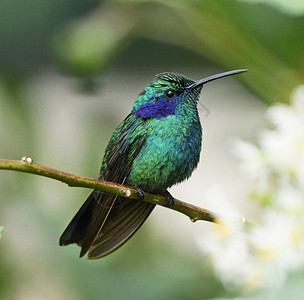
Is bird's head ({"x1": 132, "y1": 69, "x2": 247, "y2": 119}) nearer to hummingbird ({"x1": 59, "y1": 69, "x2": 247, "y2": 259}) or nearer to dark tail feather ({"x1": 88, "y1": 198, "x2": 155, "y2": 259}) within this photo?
hummingbird ({"x1": 59, "y1": 69, "x2": 247, "y2": 259})

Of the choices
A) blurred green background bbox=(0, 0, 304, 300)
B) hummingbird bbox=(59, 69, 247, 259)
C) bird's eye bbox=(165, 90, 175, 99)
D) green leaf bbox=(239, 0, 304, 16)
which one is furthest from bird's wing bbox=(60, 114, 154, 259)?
green leaf bbox=(239, 0, 304, 16)

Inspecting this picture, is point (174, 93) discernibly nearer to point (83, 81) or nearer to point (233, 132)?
point (83, 81)

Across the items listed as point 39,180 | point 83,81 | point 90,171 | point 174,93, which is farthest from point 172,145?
point 39,180

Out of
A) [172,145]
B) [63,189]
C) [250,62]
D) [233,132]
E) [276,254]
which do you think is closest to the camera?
[276,254]

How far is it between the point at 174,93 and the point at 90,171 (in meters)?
0.69

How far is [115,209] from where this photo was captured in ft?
7.23

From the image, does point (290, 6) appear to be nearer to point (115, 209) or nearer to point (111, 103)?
point (115, 209)

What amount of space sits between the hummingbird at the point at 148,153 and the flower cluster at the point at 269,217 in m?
1.23

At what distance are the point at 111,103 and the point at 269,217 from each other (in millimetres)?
2850

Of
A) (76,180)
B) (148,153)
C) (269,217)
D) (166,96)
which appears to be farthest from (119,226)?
(269,217)

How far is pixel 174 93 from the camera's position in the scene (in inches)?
87.1

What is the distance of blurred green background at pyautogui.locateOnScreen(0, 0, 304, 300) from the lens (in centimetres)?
178

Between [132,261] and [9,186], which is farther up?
[9,186]

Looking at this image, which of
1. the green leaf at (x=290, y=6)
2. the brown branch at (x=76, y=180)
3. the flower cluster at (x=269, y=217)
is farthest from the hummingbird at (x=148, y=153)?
the flower cluster at (x=269, y=217)
